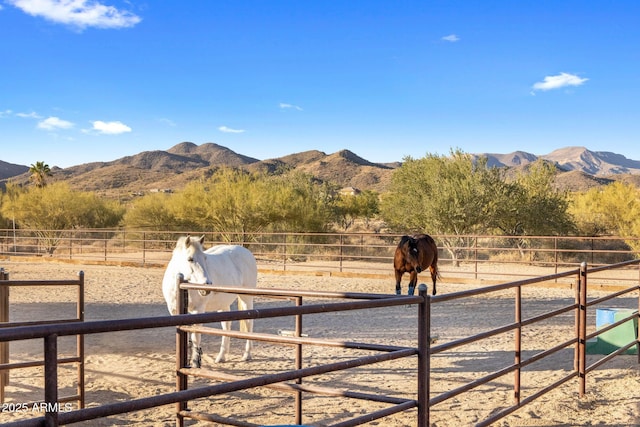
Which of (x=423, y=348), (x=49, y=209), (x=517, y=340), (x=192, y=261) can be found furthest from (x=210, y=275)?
(x=49, y=209)

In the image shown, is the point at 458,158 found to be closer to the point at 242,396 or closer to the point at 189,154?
the point at 242,396

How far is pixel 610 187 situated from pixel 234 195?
1872cm

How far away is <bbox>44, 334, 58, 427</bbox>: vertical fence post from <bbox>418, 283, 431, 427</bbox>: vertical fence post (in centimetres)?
220

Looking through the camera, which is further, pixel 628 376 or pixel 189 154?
pixel 189 154

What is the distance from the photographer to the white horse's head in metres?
7.22

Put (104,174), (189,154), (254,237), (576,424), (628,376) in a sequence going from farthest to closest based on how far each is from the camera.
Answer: (189,154) < (104,174) < (254,237) < (628,376) < (576,424)

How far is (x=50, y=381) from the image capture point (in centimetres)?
220

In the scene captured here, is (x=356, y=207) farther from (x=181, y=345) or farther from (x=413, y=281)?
(x=181, y=345)

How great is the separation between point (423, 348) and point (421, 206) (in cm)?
2342

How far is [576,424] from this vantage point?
5.55m

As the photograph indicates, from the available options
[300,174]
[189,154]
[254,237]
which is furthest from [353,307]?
[189,154]

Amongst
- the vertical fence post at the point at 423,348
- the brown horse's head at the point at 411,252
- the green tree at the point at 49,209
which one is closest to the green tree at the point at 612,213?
the brown horse's head at the point at 411,252

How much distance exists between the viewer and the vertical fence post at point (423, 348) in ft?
12.4

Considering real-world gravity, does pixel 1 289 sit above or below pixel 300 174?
below
